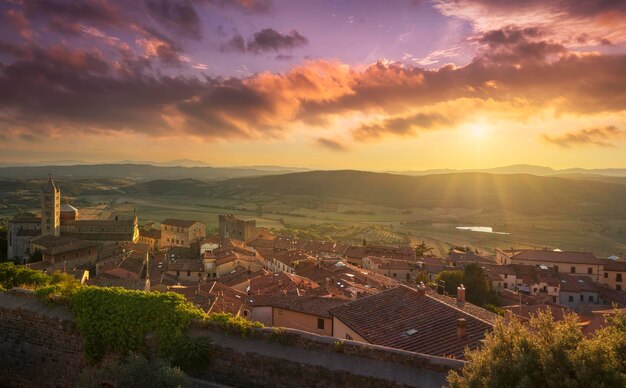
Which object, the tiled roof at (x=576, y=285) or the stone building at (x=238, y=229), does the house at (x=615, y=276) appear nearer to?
the tiled roof at (x=576, y=285)

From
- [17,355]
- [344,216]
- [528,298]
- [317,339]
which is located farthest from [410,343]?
[344,216]

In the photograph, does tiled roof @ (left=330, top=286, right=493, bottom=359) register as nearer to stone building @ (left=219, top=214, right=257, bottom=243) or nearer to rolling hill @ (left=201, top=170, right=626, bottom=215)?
stone building @ (left=219, top=214, right=257, bottom=243)

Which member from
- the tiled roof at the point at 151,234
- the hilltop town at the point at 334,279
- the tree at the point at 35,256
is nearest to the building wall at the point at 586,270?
the hilltop town at the point at 334,279

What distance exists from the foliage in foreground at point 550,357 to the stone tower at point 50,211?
225 feet

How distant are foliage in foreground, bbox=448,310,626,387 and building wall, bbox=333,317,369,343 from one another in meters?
7.07

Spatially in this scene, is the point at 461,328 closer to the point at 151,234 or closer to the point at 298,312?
the point at 298,312

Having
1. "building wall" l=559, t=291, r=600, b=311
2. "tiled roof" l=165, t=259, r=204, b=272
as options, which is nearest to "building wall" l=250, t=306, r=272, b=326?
"tiled roof" l=165, t=259, r=204, b=272

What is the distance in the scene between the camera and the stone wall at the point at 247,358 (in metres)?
8.58

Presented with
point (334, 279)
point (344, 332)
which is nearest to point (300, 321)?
point (344, 332)

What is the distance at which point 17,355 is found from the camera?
1071 centimetres

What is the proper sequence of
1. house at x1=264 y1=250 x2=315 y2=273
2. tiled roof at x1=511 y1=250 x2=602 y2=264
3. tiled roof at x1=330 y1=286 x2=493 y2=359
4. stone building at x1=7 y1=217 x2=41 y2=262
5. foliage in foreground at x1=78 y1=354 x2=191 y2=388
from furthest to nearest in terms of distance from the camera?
tiled roof at x1=511 y1=250 x2=602 y2=264 < stone building at x1=7 y1=217 x2=41 y2=262 < house at x1=264 y1=250 x2=315 y2=273 < tiled roof at x1=330 y1=286 x2=493 y2=359 < foliage in foreground at x1=78 y1=354 x2=191 y2=388

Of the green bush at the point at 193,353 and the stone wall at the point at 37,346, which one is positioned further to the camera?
the stone wall at the point at 37,346

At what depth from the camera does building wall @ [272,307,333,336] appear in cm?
1720

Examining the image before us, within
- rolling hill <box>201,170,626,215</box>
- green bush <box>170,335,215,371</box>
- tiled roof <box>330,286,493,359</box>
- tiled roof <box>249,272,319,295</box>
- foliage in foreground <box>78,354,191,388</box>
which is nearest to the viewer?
foliage in foreground <box>78,354,191,388</box>
